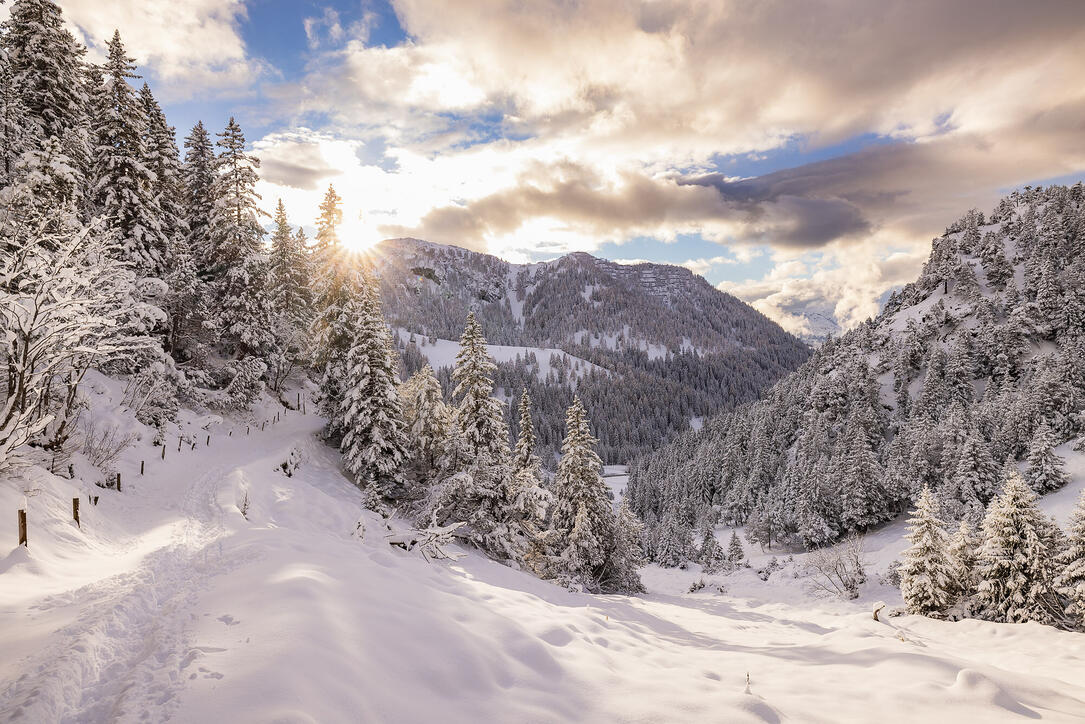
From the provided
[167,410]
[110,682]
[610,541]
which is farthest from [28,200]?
[610,541]

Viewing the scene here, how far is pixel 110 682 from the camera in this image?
18.6 ft

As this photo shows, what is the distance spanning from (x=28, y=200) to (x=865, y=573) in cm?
5655

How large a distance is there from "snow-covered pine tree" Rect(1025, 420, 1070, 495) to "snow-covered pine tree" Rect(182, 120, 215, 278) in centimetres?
7592

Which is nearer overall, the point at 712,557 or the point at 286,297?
the point at 286,297

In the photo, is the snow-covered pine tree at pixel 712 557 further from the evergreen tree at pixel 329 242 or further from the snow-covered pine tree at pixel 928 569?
the evergreen tree at pixel 329 242

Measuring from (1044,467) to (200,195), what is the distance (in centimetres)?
8053

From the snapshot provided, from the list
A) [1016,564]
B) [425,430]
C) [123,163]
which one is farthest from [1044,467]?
[123,163]

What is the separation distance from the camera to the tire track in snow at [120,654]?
4.95 m

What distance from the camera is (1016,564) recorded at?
21.7 metres

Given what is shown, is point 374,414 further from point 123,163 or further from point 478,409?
→ point 123,163

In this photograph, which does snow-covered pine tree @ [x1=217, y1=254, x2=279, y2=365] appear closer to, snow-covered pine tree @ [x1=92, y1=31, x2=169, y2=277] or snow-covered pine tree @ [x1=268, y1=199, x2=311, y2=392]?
snow-covered pine tree @ [x1=268, y1=199, x2=311, y2=392]

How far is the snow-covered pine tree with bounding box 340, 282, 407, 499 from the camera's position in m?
24.7

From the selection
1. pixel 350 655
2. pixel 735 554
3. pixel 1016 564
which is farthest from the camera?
pixel 735 554

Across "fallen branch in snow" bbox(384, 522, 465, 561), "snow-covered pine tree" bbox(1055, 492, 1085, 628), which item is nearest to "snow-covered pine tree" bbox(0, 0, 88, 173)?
"fallen branch in snow" bbox(384, 522, 465, 561)
